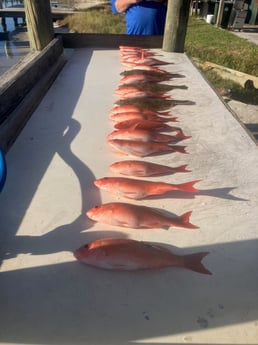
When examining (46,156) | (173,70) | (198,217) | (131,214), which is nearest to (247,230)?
(198,217)

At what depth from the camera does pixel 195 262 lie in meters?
1.41

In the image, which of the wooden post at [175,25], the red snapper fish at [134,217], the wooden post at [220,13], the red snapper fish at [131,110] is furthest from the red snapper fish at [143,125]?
the wooden post at [220,13]

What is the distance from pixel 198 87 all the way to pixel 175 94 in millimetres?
403

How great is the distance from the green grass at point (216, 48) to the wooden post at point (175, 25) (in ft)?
3.30

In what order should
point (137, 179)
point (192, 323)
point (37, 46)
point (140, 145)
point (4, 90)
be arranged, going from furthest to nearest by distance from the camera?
1. point (37, 46)
2. point (4, 90)
3. point (140, 145)
4. point (137, 179)
5. point (192, 323)

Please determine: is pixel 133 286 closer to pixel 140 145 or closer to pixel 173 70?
pixel 140 145

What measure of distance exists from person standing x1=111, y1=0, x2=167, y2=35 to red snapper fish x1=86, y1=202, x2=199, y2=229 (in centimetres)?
458

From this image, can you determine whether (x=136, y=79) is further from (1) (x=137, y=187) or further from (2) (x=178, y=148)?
(1) (x=137, y=187)

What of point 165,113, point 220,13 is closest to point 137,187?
point 165,113

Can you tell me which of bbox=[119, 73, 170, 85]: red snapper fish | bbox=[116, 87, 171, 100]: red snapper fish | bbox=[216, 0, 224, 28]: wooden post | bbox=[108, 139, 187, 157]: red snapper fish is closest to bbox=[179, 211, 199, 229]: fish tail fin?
bbox=[108, 139, 187, 157]: red snapper fish

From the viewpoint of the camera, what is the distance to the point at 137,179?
201 centimetres

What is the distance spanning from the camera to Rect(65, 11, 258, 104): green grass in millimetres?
7770

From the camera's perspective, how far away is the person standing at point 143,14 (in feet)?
17.0

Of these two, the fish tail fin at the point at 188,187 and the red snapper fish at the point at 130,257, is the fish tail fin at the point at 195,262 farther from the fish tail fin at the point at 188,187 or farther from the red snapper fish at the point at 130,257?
the fish tail fin at the point at 188,187
